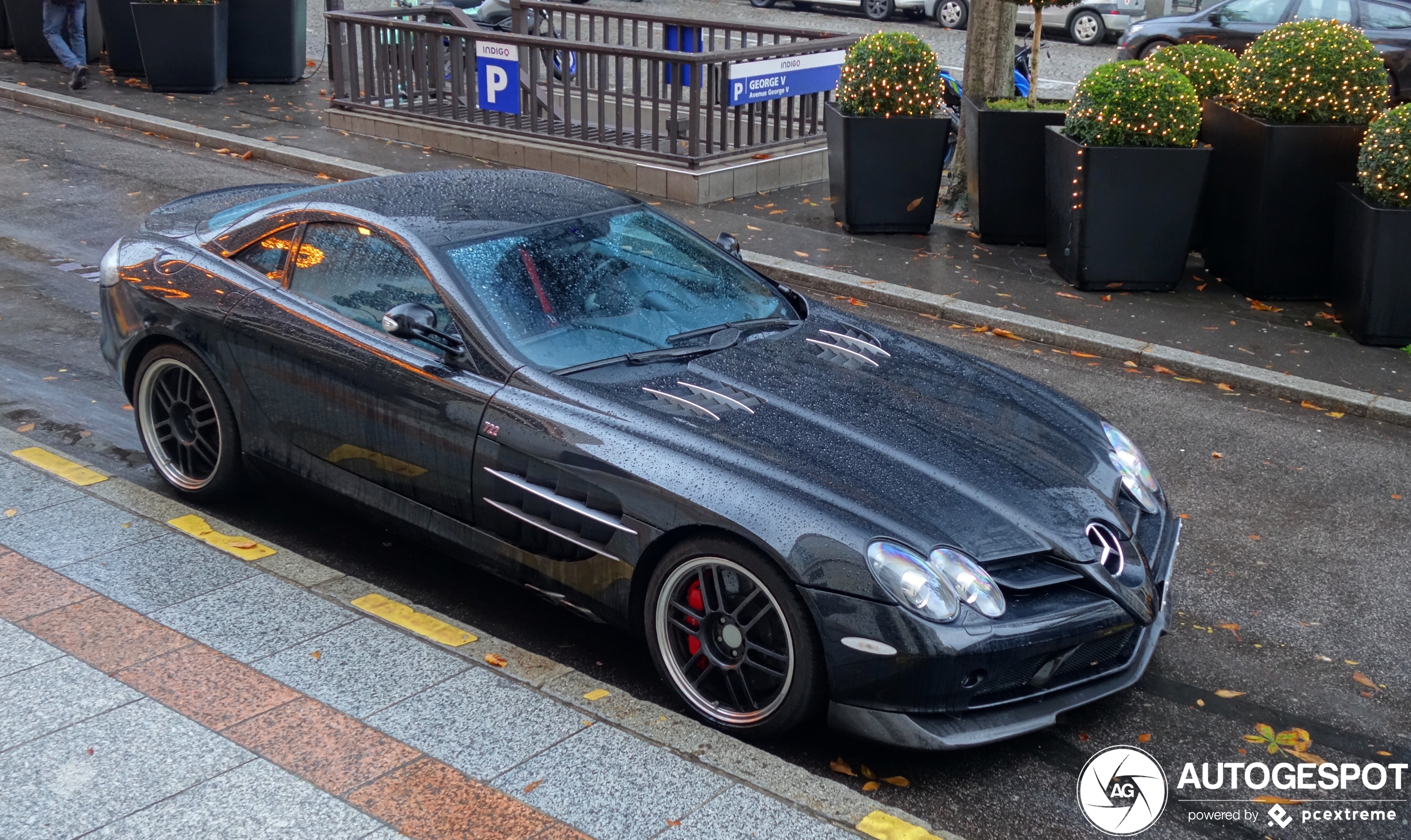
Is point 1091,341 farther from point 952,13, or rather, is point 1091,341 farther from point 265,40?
point 952,13

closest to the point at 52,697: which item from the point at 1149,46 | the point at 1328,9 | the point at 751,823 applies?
the point at 751,823

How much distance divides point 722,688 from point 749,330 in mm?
1587

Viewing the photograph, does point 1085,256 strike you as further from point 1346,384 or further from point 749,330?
point 749,330

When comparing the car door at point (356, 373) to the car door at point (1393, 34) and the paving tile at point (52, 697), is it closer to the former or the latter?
the paving tile at point (52, 697)

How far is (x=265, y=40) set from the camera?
17016mm

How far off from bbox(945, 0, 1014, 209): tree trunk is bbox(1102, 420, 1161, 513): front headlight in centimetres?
705

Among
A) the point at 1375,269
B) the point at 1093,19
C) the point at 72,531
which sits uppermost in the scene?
the point at 1093,19

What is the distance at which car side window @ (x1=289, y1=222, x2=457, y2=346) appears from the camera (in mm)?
4969

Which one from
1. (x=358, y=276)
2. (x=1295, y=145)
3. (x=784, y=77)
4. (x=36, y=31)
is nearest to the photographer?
(x=358, y=276)

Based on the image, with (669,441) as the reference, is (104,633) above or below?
below

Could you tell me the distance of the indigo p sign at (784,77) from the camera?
1216cm

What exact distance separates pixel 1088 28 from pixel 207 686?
2384cm

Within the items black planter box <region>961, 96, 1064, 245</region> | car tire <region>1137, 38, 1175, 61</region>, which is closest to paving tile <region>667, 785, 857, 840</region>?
black planter box <region>961, 96, 1064, 245</region>

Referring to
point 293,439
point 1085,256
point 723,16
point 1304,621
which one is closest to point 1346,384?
point 1085,256
